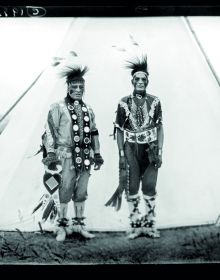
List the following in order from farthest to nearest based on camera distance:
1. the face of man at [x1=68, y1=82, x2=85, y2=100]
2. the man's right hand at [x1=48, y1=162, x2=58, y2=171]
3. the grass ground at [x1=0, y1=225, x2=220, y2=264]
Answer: the face of man at [x1=68, y1=82, x2=85, y2=100]
the man's right hand at [x1=48, y1=162, x2=58, y2=171]
the grass ground at [x1=0, y1=225, x2=220, y2=264]

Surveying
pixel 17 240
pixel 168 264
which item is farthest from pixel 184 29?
pixel 17 240

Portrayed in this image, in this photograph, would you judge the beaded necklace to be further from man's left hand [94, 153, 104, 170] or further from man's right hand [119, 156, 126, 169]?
man's right hand [119, 156, 126, 169]

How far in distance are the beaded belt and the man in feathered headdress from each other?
19 cm

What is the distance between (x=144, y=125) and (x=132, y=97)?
19cm

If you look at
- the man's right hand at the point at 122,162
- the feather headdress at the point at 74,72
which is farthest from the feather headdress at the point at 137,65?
the man's right hand at the point at 122,162

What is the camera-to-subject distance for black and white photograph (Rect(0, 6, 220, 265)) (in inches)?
94.3

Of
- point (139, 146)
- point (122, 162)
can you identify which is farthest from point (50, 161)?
point (139, 146)

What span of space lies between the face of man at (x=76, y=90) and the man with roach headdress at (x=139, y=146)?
25 cm

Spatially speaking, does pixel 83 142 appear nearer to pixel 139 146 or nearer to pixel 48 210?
Answer: pixel 139 146

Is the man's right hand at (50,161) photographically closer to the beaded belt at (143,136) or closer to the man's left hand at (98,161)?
the man's left hand at (98,161)

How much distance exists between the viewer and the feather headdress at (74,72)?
8.59 ft

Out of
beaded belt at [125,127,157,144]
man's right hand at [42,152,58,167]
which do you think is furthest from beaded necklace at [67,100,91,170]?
beaded belt at [125,127,157,144]

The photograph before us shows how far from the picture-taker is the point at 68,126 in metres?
2.53

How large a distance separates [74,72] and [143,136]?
59 centimetres
